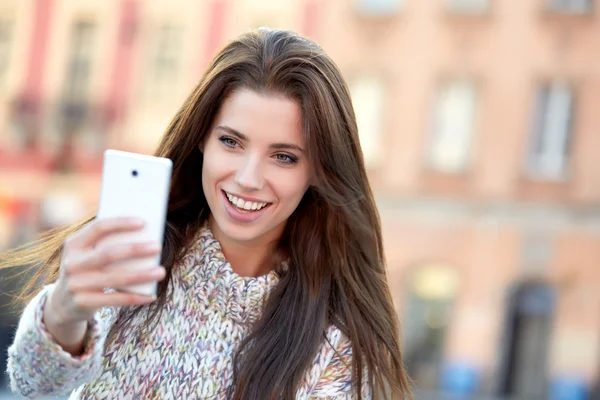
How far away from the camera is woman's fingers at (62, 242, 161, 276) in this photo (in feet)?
7.12

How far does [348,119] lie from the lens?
310 centimetres

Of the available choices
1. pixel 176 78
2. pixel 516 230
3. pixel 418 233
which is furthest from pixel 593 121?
pixel 176 78

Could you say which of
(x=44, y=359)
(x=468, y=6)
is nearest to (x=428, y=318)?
(x=468, y=6)

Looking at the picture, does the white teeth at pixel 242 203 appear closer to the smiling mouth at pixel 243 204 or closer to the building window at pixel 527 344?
the smiling mouth at pixel 243 204

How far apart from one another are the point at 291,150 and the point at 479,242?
20.1 metres

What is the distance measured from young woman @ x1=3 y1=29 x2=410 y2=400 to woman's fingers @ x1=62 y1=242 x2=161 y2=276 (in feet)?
1.50

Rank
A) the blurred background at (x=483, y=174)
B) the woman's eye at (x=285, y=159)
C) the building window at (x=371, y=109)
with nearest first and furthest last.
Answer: the woman's eye at (x=285, y=159), the blurred background at (x=483, y=174), the building window at (x=371, y=109)

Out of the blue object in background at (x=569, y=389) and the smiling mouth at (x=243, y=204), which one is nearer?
the smiling mouth at (x=243, y=204)

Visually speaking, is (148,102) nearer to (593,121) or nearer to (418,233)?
(418,233)

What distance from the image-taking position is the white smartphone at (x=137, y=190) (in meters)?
2.30

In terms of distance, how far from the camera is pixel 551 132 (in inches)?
873

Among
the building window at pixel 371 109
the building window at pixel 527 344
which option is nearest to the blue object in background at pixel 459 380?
the building window at pixel 527 344

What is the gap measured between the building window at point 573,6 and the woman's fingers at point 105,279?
20869 mm

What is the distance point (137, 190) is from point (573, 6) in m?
20.8
